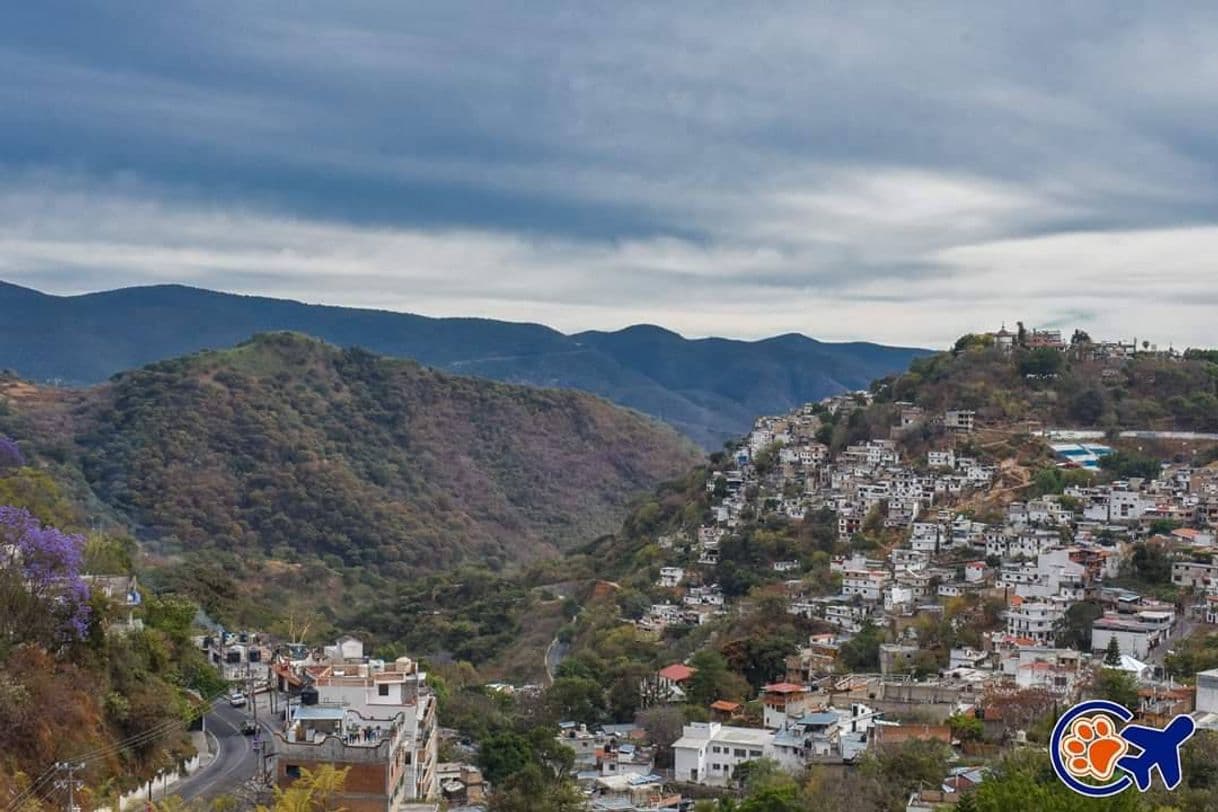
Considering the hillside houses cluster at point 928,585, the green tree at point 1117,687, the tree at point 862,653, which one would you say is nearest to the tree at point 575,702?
the hillside houses cluster at point 928,585

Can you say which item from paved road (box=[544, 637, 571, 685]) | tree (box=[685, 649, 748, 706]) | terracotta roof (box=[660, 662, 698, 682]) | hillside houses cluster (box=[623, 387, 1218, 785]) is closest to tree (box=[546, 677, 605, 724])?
hillside houses cluster (box=[623, 387, 1218, 785])

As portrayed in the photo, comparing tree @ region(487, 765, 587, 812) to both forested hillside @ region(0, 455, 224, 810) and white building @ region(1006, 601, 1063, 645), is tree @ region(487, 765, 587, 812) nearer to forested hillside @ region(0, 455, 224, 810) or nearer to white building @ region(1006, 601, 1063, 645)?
forested hillside @ region(0, 455, 224, 810)

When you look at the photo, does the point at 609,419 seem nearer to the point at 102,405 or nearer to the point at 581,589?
the point at 102,405

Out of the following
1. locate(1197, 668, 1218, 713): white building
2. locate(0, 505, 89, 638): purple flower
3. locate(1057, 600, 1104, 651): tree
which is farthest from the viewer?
locate(1057, 600, 1104, 651): tree

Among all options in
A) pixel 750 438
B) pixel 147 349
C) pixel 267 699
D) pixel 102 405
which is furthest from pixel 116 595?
pixel 147 349

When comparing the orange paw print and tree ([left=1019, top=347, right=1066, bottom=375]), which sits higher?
tree ([left=1019, top=347, right=1066, bottom=375])

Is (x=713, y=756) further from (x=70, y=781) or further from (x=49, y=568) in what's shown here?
(x=70, y=781)

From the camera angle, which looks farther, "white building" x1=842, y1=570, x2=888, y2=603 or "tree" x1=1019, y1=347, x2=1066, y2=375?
"tree" x1=1019, y1=347, x2=1066, y2=375
